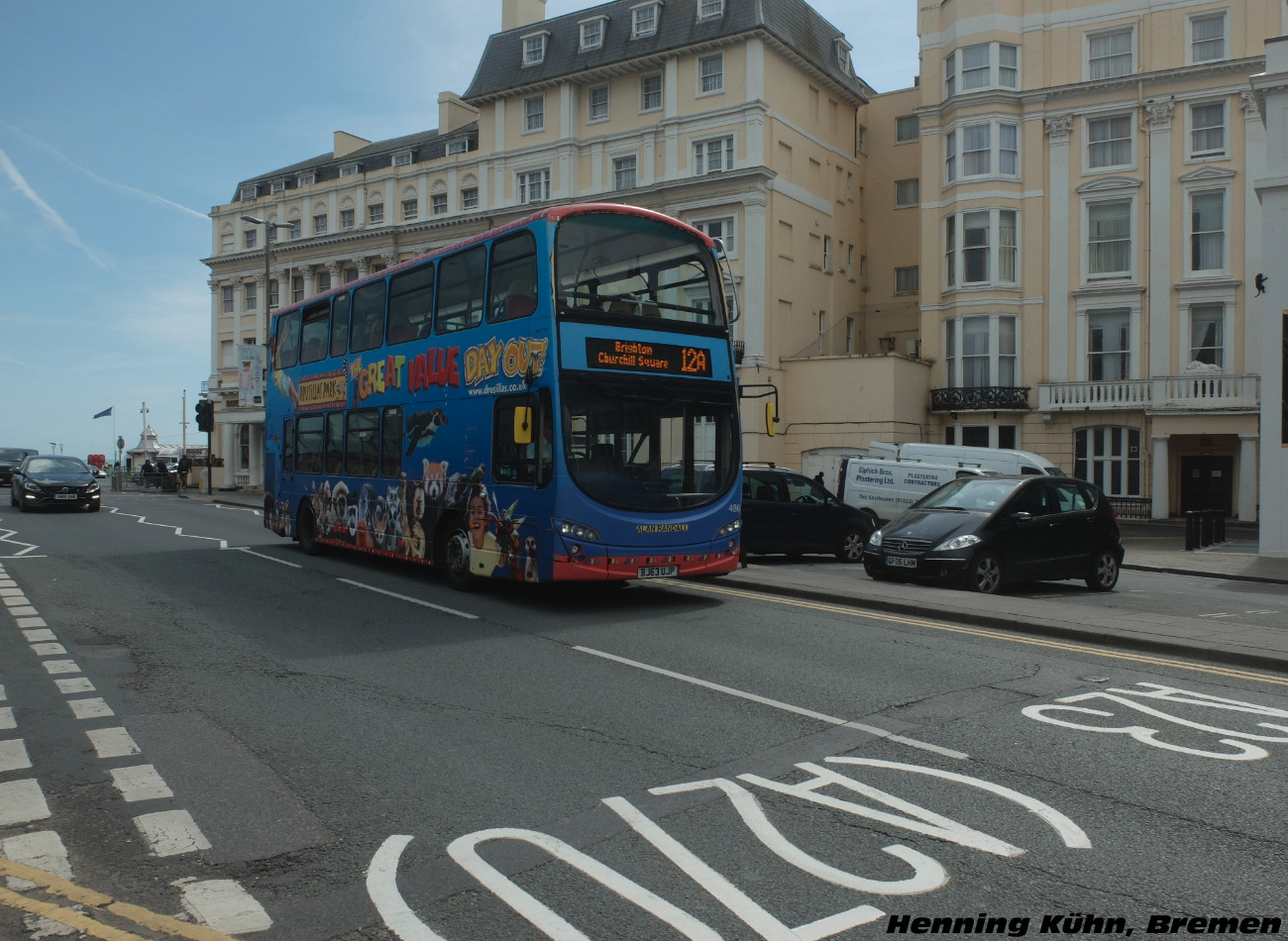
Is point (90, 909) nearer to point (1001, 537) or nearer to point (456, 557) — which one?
point (456, 557)

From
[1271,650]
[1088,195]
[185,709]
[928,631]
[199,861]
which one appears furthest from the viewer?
[1088,195]

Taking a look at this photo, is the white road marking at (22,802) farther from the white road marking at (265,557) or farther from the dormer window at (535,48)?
the dormer window at (535,48)

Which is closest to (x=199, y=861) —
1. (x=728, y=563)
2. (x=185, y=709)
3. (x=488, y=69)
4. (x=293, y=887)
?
(x=293, y=887)

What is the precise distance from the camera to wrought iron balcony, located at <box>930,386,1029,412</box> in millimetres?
35625

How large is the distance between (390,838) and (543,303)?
743 cm

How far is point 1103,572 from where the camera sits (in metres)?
15.4

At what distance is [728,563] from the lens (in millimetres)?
12344

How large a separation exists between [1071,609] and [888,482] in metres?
12.2

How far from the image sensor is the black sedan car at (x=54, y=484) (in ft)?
93.9

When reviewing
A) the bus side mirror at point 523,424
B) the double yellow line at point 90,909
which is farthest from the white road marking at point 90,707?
the bus side mirror at point 523,424

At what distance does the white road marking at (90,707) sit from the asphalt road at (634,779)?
0.04 m

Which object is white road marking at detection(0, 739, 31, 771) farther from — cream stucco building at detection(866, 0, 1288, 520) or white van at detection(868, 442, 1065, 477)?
cream stucco building at detection(866, 0, 1288, 520)

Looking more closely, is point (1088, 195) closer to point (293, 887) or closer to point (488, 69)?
point (488, 69)

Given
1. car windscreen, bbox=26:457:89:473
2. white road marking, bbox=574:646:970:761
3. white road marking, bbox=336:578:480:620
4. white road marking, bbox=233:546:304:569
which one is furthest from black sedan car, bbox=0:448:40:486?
white road marking, bbox=574:646:970:761
